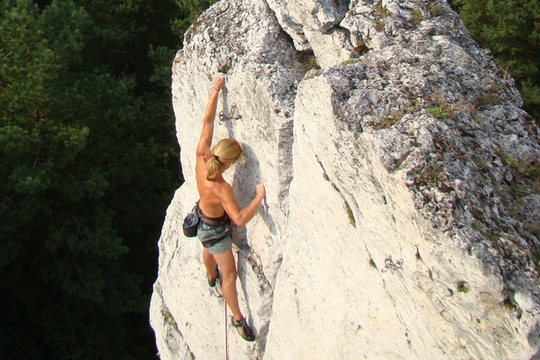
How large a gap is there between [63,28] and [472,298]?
1034 centimetres

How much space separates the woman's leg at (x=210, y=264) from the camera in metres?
5.62

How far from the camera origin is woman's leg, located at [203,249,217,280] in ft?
18.4

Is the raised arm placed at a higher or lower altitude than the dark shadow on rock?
higher

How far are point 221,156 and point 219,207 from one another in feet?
2.06

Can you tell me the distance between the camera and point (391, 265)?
3.48 meters

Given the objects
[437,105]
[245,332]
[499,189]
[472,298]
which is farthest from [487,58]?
[245,332]

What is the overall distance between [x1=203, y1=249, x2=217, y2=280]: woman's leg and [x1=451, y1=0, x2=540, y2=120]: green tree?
26.8 ft

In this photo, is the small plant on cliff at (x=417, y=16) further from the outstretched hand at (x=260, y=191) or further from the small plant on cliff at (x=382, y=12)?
the outstretched hand at (x=260, y=191)

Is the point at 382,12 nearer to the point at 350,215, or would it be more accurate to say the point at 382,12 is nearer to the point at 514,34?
the point at 350,215

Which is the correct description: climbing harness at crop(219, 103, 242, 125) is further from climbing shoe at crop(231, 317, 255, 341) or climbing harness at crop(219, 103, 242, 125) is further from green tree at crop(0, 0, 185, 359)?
green tree at crop(0, 0, 185, 359)

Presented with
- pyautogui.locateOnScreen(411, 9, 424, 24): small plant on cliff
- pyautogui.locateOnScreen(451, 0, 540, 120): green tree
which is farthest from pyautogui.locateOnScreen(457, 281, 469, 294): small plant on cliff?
pyautogui.locateOnScreen(451, 0, 540, 120): green tree

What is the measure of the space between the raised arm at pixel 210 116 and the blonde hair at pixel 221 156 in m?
0.24

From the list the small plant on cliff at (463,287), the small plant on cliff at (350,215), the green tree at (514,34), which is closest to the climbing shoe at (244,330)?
the small plant on cliff at (350,215)

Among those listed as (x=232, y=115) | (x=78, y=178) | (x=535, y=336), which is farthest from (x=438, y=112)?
(x=78, y=178)
